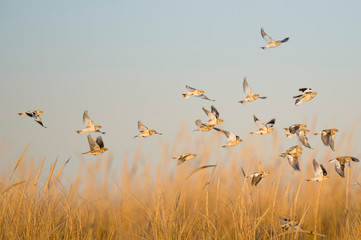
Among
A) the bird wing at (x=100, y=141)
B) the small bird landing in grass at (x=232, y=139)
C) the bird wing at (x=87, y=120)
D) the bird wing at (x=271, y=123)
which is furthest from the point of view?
the bird wing at (x=271, y=123)

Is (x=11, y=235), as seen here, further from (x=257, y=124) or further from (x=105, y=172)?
(x=257, y=124)

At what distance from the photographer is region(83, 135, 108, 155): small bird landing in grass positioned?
22.3 feet

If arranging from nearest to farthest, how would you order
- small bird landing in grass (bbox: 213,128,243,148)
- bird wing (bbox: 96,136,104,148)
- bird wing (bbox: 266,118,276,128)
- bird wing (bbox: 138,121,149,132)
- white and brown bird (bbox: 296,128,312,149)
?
1. white and brown bird (bbox: 296,128,312,149)
2. bird wing (bbox: 96,136,104,148)
3. small bird landing in grass (bbox: 213,128,243,148)
4. bird wing (bbox: 138,121,149,132)
5. bird wing (bbox: 266,118,276,128)

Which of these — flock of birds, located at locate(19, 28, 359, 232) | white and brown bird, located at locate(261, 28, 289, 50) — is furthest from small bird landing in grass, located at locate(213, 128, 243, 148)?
white and brown bird, located at locate(261, 28, 289, 50)

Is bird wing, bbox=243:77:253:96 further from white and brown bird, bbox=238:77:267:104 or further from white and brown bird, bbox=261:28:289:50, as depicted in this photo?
white and brown bird, bbox=261:28:289:50

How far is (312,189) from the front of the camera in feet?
31.5

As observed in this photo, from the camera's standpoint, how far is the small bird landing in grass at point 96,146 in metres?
6.81

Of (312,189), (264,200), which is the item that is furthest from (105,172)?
(312,189)

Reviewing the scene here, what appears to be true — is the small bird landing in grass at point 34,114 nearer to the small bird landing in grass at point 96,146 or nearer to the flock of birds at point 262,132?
the flock of birds at point 262,132

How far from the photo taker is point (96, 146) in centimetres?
686

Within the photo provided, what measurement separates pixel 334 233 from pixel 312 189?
1.15 meters

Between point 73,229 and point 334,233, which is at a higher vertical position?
point 73,229

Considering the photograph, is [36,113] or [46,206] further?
[46,206]

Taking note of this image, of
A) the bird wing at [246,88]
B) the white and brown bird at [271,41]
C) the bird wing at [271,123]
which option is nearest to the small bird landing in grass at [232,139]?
the bird wing at [271,123]
